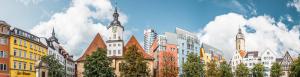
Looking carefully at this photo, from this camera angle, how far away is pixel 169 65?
108 m

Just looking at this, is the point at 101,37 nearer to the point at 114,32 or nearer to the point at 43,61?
the point at 114,32

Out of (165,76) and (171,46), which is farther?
(171,46)

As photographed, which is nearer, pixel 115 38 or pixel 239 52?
pixel 115 38

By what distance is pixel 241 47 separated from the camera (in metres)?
181

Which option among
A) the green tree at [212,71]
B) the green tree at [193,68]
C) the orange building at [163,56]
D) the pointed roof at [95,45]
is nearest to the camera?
the green tree at [193,68]

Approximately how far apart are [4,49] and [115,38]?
26302 mm

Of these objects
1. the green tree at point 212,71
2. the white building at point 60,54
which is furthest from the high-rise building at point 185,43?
the white building at point 60,54

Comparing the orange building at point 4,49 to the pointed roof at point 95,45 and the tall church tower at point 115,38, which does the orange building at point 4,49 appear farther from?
the tall church tower at point 115,38

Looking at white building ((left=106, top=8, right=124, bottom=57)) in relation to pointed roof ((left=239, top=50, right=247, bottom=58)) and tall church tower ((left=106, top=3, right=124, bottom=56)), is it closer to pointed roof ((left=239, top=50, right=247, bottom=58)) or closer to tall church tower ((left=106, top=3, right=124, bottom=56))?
tall church tower ((left=106, top=3, right=124, bottom=56))

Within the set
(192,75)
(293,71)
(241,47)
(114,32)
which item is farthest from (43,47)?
(241,47)

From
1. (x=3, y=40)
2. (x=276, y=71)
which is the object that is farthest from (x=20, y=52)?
(x=276, y=71)

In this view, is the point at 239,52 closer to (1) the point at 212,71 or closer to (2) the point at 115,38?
(1) the point at 212,71

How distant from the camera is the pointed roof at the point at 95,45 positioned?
340 feet

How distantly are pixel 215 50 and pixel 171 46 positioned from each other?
123ft
